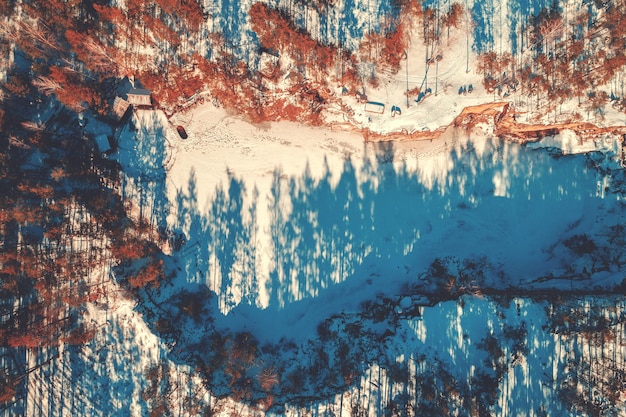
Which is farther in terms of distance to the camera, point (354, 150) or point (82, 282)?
point (354, 150)

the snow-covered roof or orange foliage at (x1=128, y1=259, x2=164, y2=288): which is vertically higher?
the snow-covered roof

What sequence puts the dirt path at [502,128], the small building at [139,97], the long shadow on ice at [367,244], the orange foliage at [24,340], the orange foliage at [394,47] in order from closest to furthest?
the orange foliage at [24,340] < the orange foliage at [394,47] < the dirt path at [502,128] < the small building at [139,97] < the long shadow on ice at [367,244]

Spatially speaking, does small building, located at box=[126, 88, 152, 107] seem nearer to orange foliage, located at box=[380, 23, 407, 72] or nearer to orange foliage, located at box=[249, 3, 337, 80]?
orange foliage, located at box=[249, 3, 337, 80]

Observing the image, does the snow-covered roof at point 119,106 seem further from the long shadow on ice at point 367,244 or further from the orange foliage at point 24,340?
the orange foliage at point 24,340

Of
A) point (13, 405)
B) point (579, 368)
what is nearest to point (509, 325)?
point (579, 368)

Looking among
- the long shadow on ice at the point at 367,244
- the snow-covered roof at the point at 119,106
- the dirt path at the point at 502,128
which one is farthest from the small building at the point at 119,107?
the dirt path at the point at 502,128

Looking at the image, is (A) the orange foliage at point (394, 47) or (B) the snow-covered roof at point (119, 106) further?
(B) the snow-covered roof at point (119, 106)

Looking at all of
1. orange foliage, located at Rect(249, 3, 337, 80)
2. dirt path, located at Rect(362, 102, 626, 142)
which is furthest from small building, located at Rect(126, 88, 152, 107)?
dirt path, located at Rect(362, 102, 626, 142)

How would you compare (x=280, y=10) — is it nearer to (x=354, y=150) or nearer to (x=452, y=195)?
(x=354, y=150)
